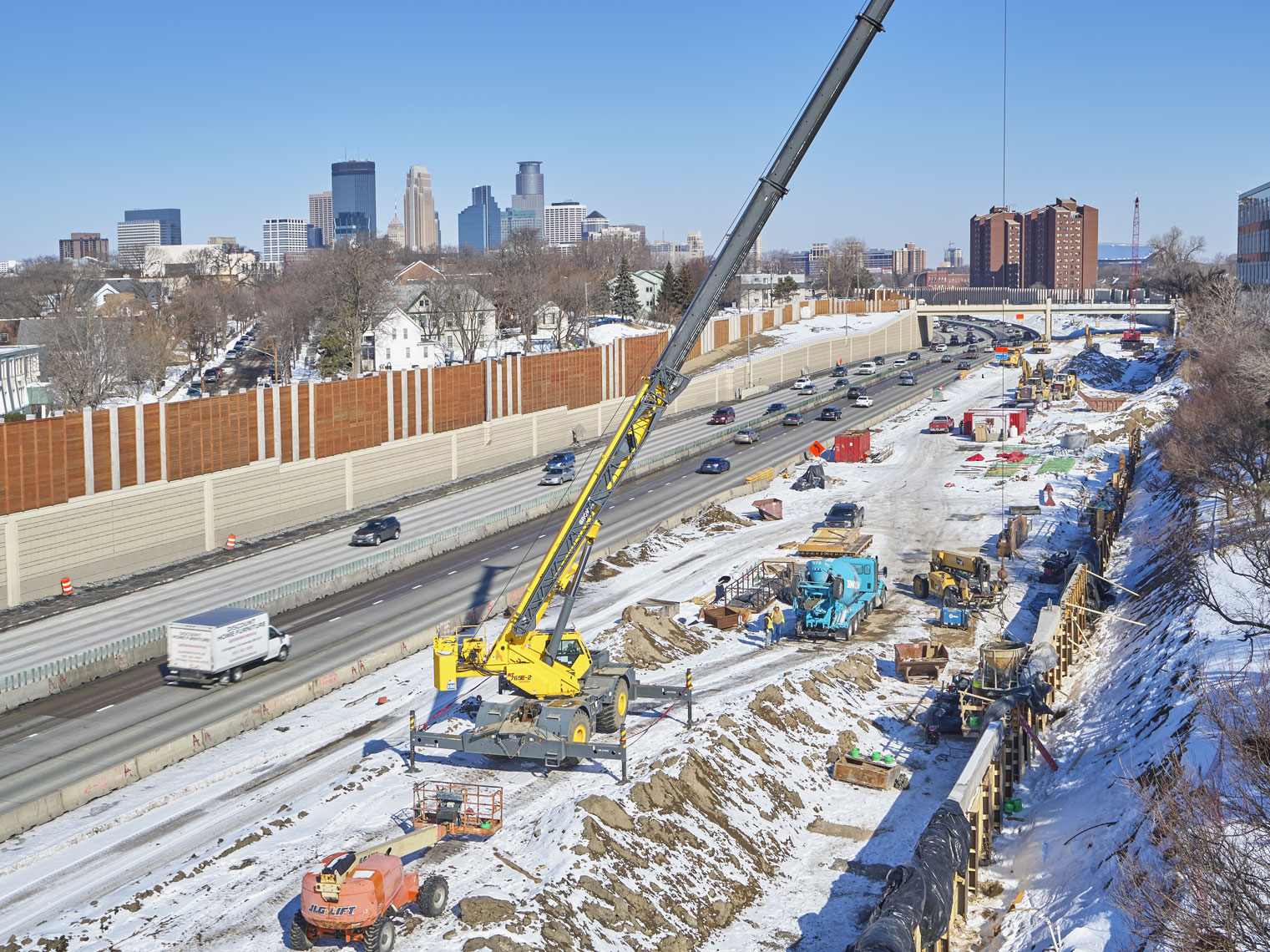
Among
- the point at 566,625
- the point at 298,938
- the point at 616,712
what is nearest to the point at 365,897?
the point at 298,938

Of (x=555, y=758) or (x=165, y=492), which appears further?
(x=165, y=492)

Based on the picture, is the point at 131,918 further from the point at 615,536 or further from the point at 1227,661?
the point at 615,536

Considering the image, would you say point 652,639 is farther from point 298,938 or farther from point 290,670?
point 298,938

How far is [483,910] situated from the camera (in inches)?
854

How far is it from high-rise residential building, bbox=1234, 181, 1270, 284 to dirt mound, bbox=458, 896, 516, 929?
102154 millimetres

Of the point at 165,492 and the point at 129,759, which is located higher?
the point at 165,492

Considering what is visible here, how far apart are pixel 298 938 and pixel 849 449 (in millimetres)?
64880

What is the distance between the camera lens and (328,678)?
120ft

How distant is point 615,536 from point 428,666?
748 inches

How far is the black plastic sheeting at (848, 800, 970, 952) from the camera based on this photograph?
790 inches

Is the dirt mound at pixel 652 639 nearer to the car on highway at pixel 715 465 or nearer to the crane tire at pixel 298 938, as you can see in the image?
the crane tire at pixel 298 938

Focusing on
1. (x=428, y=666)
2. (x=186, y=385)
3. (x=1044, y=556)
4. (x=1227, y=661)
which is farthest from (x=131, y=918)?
(x=186, y=385)

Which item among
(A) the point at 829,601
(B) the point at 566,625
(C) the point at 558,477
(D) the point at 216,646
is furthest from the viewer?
(C) the point at 558,477

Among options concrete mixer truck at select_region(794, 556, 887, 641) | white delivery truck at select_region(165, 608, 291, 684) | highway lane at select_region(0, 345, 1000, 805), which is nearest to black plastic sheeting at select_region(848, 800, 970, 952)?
concrete mixer truck at select_region(794, 556, 887, 641)
